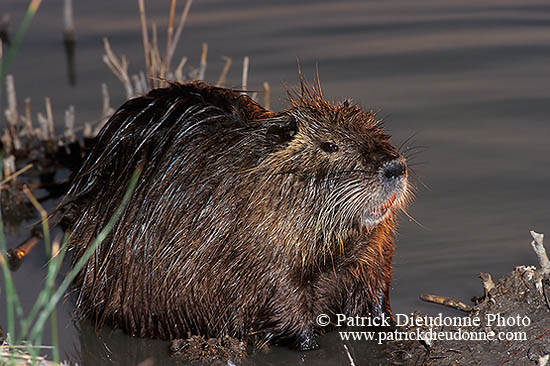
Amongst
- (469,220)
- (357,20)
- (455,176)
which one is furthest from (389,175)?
(357,20)

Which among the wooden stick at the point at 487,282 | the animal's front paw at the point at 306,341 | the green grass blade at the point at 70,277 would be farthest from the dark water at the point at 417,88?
the green grass blade at the point at 70,277

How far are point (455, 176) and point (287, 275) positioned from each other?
173 centimetres

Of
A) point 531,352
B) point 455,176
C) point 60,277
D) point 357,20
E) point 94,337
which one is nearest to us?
point 531,352

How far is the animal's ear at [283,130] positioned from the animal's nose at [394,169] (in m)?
0.36

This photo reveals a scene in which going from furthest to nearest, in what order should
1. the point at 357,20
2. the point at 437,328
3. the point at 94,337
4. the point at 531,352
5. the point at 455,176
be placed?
the point at 357,20 → the point at 455,176 → the point at 94,337 → the point at 437,328 → the point at 531,352

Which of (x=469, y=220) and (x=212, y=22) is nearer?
(x=469, y=220)

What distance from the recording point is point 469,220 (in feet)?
15.2

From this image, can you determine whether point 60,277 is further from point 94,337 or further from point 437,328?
point 437,328

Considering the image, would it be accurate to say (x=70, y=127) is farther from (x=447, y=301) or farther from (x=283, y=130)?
(x=447, y=301)

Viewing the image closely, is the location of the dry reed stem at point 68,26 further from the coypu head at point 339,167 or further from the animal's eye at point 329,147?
the animal's eye at point 329,147

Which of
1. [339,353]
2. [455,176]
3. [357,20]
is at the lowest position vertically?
[339,353]

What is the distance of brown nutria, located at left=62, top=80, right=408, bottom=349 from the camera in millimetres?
3537

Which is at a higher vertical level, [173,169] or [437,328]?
[173,169]

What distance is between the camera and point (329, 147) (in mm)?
3520
